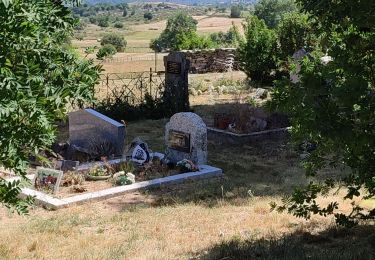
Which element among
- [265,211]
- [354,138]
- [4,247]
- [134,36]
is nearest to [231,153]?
[265,211]

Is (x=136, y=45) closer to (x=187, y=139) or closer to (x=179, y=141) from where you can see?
(x=179, y=141)

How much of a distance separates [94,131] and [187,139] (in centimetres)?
207

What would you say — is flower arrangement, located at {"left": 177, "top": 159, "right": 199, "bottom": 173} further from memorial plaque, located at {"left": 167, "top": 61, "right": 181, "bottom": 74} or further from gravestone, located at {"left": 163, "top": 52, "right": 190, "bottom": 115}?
memorial plaque, located at {"left": 167, "top": 61, "right": 181, "bottom": 74}

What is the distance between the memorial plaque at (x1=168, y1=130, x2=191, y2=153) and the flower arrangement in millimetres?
451

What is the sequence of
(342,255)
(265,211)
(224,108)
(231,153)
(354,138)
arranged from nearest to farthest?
(354,138), (342,255), (265,211), (231,153), (224,108)

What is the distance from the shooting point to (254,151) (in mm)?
11797

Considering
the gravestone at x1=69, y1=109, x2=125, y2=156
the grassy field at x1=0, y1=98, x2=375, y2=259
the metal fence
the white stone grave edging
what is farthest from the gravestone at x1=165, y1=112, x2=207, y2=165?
the metal fence

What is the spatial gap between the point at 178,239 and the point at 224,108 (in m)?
10.4

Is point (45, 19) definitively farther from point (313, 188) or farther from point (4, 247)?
point (4, 247)

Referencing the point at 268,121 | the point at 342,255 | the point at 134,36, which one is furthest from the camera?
the point at 134,36

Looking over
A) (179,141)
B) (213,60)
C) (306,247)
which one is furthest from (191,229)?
(213,60)

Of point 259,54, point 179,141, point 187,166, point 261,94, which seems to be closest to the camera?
point 187,166

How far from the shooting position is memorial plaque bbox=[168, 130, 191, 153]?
33.9ft

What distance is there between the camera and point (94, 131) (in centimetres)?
1130
